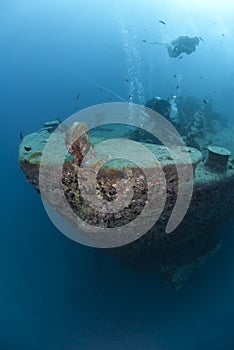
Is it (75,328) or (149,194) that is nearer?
(149,194)

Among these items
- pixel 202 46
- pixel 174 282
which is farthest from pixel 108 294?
pixel 202 46

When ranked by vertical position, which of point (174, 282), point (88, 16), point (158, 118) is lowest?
point (174, 282)

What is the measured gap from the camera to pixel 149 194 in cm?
402

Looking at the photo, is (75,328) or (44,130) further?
(75,328)

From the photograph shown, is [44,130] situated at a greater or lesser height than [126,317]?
greater

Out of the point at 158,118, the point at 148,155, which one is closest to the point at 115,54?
the point at 158,118

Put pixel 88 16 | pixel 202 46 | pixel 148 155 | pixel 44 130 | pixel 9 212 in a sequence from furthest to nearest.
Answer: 1. pixel 88 16
2. pixel 202 46
3. pixel 9 212
4. pixel 44 130
5. pixel 148 155

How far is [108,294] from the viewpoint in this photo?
267 inches

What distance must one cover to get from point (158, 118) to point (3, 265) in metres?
6.48

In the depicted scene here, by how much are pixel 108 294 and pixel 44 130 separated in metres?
4.14

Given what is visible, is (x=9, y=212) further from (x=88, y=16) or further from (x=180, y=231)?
(x=88, y=16)

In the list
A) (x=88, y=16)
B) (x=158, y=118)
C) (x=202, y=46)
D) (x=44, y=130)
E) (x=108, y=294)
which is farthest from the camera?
(x=88, y=16)

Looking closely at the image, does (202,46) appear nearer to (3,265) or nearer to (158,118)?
(158,118)

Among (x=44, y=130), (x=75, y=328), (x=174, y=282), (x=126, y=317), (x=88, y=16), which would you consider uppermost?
(x=88, y=16)
